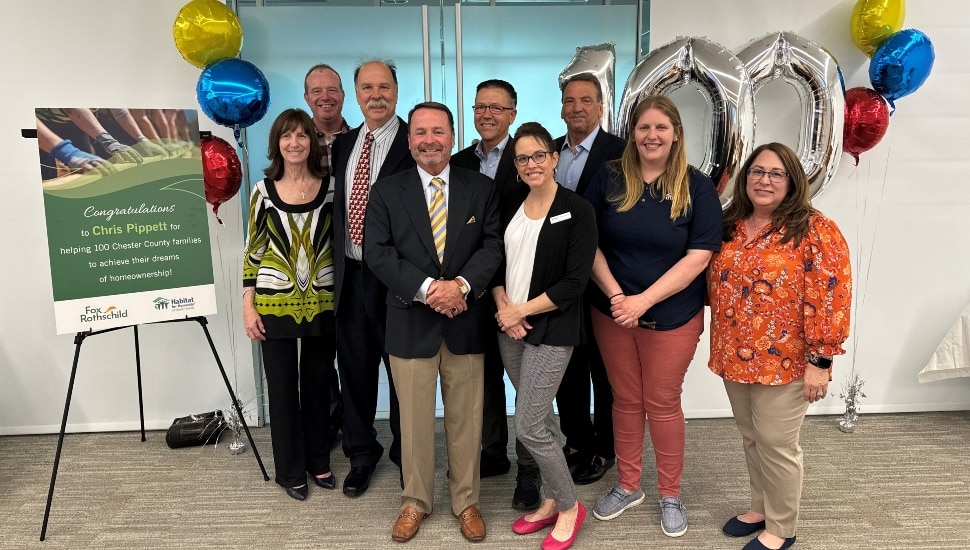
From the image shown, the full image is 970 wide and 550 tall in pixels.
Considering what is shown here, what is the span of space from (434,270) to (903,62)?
2.36 metres

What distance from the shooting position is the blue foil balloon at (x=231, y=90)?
8.79 ft

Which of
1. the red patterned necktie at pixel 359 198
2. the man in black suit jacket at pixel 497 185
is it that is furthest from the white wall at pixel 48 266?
the man in black suit jacket at pixel 497 185

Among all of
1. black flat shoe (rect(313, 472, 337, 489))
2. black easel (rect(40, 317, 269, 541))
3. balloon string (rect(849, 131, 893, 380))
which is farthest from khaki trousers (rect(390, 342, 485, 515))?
balloon string (rect(849, 131, 893, 380))

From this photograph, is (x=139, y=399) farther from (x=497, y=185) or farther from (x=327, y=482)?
(x=497, y=185)

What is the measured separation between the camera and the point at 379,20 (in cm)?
309

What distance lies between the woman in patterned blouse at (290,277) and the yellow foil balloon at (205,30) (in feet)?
2.14

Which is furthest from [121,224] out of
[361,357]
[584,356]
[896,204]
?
[896,204]

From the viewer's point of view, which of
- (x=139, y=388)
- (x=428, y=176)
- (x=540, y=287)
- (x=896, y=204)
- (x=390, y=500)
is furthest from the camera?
(x=896, y=204)

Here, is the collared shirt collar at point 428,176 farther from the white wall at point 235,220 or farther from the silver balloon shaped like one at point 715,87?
the white wall at point 235,220

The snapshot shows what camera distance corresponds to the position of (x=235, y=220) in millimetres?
3174

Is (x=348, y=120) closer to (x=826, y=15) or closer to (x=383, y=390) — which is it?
(x=383, y=390)

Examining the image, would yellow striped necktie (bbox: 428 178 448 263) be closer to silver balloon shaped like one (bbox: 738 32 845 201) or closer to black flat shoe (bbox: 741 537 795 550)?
black flat shoe (bbox: 741 537 795 550)

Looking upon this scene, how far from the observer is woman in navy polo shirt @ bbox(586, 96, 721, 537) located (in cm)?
209

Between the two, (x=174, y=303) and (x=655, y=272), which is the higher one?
(x=655, y=272)
